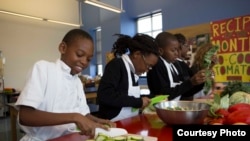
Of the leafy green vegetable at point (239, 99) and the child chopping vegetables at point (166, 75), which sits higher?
the child chopping vegetables at point (166, 75)

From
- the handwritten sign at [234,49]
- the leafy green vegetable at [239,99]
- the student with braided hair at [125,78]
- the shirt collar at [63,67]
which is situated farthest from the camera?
the handwritten sign at [234,49]

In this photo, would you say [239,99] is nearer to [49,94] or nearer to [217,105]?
[217,105]

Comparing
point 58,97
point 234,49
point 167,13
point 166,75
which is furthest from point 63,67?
point 167,13

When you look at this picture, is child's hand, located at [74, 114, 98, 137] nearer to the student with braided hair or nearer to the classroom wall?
the student with braided hair

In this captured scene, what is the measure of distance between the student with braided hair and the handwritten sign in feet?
6.13

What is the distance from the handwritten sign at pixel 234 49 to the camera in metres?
3.15

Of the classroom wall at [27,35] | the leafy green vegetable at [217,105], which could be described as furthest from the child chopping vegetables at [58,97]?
the classroom wall at [27,35]

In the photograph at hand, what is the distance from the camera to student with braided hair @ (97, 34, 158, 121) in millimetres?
1417

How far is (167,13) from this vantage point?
18.0 feet

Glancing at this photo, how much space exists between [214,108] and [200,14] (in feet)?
12.8

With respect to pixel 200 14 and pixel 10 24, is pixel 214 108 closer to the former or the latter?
pixel 200 14

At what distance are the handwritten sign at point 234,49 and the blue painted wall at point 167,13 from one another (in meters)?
0.80

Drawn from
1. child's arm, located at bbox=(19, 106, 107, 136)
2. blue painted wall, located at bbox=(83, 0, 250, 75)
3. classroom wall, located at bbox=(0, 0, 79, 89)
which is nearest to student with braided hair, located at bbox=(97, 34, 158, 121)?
child's arm, located at bbox=(19, 106, 107, 136)

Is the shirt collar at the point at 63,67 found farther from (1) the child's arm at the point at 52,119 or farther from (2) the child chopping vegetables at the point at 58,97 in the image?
(1) the child's arm at the point at 52,119
